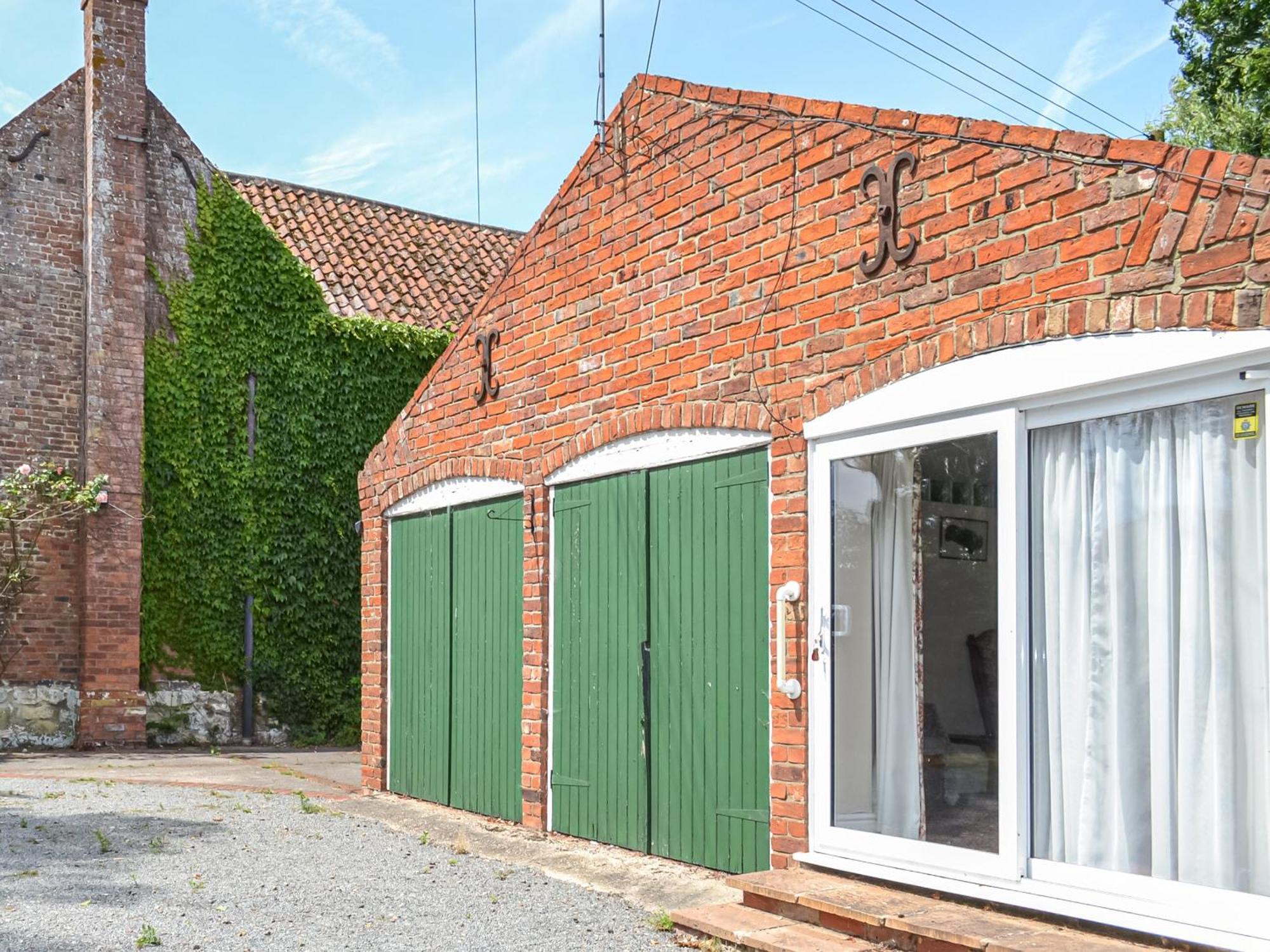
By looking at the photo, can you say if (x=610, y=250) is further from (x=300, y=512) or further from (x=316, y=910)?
(x=300, y=512)

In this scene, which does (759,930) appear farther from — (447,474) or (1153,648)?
(447,474)

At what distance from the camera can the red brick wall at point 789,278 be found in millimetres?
4590

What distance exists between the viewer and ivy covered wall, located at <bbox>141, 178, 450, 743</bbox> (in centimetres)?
1476

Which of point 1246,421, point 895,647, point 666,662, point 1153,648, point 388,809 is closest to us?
point 1246,421

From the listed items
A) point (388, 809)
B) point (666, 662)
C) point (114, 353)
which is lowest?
point (388, 809)

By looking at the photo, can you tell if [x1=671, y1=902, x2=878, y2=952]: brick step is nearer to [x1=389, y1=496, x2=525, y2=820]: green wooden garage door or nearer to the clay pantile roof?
[x1=389, y1=496, x2=525, y2=820]: green wooden garage door

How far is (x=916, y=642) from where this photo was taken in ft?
18.3

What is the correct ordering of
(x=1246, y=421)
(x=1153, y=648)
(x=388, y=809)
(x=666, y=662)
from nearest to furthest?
1. (x=1246, y=421)
2. (x=1153, y=648)
3. (x=666, y=662)
4. (x=388, y=809)

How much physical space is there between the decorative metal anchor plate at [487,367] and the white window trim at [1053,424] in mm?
3560

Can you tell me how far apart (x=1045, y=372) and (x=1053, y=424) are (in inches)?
8.2

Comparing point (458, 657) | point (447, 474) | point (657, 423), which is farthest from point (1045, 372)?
point (458, 657)

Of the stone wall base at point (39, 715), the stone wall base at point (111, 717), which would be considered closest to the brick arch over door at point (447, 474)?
the stone wall base at point (111, 717)

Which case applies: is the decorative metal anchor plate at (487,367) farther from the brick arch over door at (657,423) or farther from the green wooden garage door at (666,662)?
the green wooden garage door at (666,662)

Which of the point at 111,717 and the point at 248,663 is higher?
the point at 248,663
